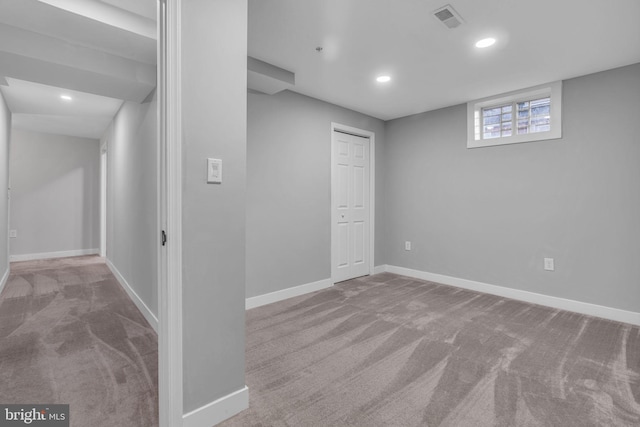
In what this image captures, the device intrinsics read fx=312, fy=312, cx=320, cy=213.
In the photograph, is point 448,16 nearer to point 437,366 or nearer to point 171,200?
point 171,200

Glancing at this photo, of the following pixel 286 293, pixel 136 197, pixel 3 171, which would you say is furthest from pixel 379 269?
pixel 3 171

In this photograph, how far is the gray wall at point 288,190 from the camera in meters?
3.32

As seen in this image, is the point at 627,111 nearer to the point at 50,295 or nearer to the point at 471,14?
the point at 471,14

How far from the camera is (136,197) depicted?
330 centimetres

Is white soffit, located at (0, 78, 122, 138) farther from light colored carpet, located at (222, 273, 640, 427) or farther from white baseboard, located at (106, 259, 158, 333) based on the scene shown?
light colored carpet, located at (222, 273, 640, 427)

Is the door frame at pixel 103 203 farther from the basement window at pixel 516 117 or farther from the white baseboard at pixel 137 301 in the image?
the basement window at pixel 516 117

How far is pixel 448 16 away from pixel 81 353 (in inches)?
140

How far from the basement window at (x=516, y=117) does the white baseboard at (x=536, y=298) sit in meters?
1.72

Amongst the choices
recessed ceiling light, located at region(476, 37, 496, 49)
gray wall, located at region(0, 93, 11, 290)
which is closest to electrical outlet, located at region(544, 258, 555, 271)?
recessed ceiling light, located at region(476, 37, 496, 49)

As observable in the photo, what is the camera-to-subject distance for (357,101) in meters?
3.97

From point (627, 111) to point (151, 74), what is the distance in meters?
4.37

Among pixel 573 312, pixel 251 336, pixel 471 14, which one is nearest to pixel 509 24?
pixel 471 14

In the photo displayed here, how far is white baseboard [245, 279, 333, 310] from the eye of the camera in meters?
3.27

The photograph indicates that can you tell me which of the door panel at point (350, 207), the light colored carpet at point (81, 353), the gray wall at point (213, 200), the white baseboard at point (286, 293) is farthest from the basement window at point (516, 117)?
the light colored carpet at point (81, 353)
